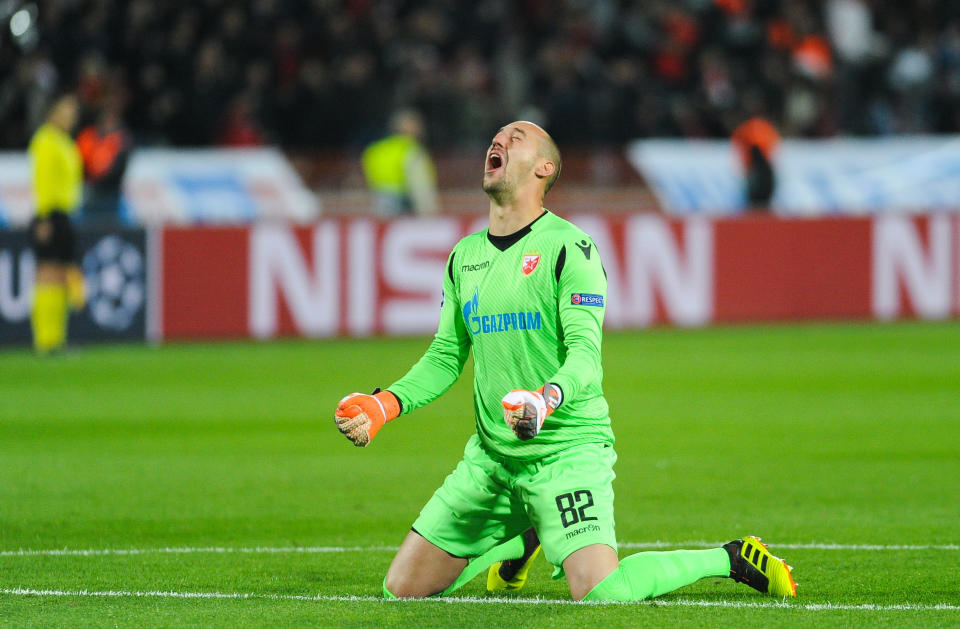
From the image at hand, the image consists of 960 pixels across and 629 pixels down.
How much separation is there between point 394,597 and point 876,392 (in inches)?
308

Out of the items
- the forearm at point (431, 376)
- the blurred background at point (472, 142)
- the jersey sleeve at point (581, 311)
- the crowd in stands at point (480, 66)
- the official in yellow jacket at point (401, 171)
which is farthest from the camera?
the crowd in stands at point (480, 66)

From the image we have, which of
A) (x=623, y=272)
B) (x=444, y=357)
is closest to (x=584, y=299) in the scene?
(x=444, y=357)

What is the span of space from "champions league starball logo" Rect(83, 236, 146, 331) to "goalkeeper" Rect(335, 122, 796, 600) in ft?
37.3

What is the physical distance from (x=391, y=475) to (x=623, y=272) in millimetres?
9019

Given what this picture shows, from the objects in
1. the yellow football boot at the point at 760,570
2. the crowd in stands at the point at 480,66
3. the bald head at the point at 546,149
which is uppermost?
the crowd in stands at the point at 480,66

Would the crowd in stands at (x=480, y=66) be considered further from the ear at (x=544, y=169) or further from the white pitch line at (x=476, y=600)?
the ear at (x=544, y=169)

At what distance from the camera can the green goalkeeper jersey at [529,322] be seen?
550cm

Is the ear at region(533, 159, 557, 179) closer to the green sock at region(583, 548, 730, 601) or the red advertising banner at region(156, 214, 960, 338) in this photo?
the green sock at region(583, 548, 730, 601)

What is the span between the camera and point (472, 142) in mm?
20609

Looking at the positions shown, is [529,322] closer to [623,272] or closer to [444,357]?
[444,357]

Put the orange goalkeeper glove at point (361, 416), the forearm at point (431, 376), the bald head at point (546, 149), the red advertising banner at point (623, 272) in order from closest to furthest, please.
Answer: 1. the orange goalkeeper glove at point (361, 416)
2. the bald head at point (546, 149)
3. the forearm at point (431, 376)
4. the red advertising banner at point (623, 272)

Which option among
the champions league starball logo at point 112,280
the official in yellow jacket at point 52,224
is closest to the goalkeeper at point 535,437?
the official in yellow jacket at point 52,224

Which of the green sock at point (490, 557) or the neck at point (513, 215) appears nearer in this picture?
the neck at point (513, 215)

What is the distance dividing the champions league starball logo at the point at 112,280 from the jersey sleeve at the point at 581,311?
11762mm
